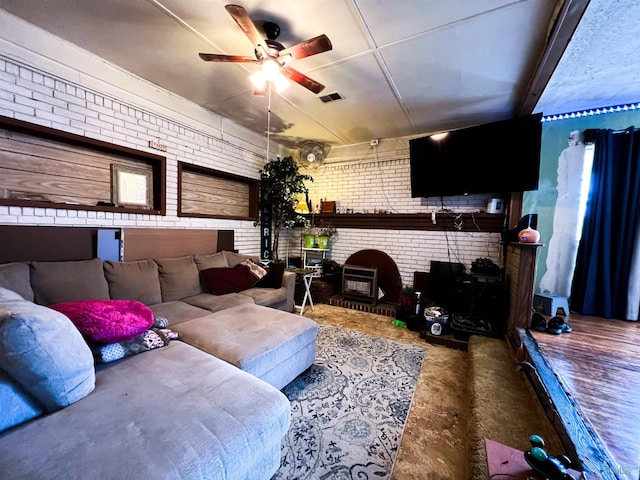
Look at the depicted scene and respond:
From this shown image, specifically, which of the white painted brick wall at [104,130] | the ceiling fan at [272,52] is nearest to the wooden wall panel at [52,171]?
the white painted brick wall at [104,130]

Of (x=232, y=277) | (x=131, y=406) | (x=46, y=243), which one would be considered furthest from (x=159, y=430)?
(x=46, y=243)

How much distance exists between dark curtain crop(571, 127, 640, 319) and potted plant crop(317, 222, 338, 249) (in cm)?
323

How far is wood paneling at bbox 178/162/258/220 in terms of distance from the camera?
10.7 ft

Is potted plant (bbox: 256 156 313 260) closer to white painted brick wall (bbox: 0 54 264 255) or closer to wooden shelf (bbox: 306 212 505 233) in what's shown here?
white painted brick wall (bbox: 0 54 264 255)

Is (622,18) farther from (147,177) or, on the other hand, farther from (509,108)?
(147,177)

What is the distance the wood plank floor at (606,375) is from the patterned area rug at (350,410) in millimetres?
939

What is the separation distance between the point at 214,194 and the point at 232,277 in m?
1.41

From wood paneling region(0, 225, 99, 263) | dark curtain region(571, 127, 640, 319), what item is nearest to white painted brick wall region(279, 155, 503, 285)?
dark curtain region(571, 127, 640, 319)

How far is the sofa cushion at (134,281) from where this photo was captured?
86.8 inches

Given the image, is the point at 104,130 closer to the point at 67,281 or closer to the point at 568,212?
the point at 67,281

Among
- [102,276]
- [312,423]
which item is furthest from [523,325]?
[102,276]

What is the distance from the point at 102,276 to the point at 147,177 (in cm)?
124

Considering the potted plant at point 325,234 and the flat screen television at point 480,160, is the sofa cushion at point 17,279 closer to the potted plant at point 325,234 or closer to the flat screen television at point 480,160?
the potted plant at point 325,234

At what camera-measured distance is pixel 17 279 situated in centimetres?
176
